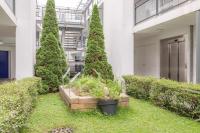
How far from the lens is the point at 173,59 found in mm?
14141

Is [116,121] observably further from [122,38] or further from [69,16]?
[69,16]

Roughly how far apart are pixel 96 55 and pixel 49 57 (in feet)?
8.20

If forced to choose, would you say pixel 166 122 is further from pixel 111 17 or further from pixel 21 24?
pixel 111 17

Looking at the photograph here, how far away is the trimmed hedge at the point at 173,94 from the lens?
705 centimetres

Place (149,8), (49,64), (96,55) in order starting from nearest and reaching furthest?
(49,64) → (149,8) → (96,55)

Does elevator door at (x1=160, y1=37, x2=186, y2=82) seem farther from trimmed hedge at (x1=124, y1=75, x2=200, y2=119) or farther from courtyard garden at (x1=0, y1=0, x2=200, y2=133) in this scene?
trimmed hedge at (x1=124, y1=75, x2=200, y2=119)

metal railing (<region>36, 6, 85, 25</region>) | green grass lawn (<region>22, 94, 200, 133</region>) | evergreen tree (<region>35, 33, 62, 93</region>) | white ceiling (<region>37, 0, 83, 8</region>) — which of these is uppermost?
white ceiling (<region>37, 0, 83, 8</region>)

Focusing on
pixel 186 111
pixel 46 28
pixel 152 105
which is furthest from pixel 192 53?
pixel 46 28

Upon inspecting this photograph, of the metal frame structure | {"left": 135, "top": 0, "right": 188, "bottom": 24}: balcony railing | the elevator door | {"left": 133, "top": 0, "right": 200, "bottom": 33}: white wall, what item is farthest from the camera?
the metal frame structure

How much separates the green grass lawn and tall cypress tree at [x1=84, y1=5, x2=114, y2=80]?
18.7 feet

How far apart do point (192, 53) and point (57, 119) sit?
24.3 ft

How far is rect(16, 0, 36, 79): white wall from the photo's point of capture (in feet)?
40.8

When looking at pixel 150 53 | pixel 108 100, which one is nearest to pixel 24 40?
pixel 108 100

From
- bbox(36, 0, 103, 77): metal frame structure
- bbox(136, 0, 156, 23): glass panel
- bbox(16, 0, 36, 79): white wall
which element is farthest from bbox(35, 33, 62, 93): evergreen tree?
bbox(36, 0, 103, 77): metal frame structure
